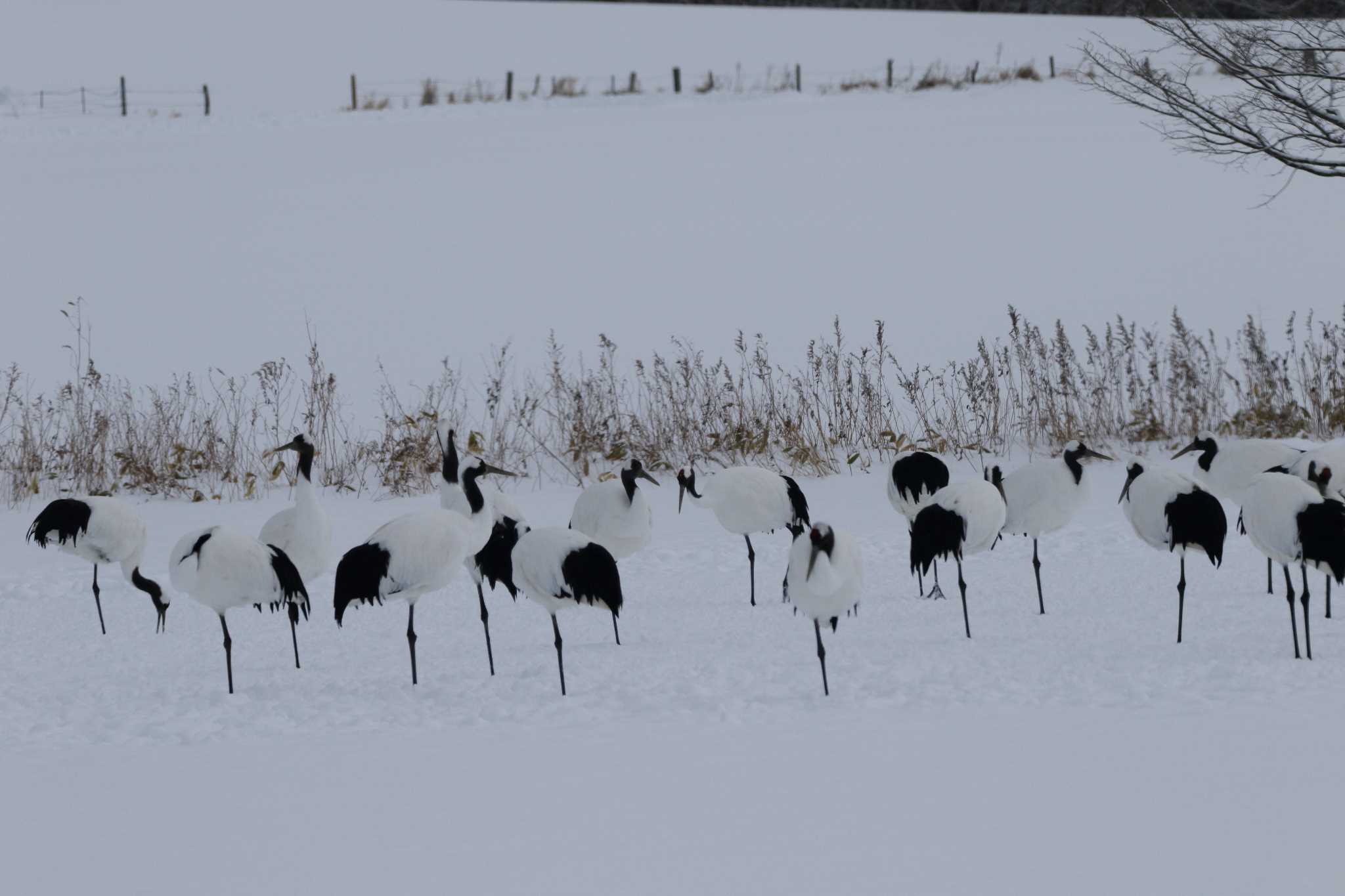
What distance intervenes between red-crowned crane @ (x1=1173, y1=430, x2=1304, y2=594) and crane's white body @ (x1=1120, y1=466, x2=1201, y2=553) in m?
1.35

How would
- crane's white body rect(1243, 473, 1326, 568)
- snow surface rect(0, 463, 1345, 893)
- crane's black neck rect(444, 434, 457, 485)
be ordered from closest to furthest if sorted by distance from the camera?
1. snow surface rect(0, 463, 1345, 893)
2. crane's white body rect(1243, 473, 1326, 568)
3. crane's black neck rect(444, 434, 457, 485)

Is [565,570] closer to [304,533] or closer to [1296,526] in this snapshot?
[304,533]

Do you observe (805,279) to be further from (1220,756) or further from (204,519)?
(1220,756)

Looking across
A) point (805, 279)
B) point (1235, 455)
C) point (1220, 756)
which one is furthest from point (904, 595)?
point (805, 279)

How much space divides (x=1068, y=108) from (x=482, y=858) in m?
32.5

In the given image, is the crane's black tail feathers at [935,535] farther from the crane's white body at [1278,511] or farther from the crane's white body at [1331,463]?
the crane's white body at [1331,463]

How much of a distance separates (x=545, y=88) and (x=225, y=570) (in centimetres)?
3629

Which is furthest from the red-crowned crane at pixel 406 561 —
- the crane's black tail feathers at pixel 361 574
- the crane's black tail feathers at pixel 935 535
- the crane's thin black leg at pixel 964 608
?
the crane's thin black leg at pixel 964 608

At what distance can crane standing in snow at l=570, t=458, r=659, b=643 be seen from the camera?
335 inches

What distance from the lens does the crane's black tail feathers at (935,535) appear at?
7672 millimetres

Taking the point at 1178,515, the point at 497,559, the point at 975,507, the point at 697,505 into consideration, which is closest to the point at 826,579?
the point at 975,507

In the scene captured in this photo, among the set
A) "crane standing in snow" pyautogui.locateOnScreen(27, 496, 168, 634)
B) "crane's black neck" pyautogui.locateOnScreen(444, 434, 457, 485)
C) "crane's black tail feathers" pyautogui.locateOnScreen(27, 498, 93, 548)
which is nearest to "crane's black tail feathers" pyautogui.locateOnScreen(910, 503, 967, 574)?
"crane's black neck" pyautogui.locateOnScreen(444, 434, 457, 485)

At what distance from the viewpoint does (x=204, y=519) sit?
11234 millimetres

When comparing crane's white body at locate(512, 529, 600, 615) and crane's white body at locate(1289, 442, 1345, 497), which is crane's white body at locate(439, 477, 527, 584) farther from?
crane's white body at locate(1289, 442, 1345, 497)
